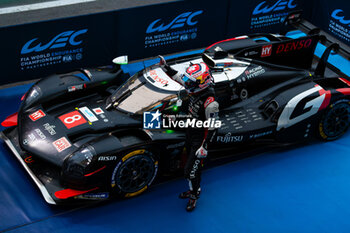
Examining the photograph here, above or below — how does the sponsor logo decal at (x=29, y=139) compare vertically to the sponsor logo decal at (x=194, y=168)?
above

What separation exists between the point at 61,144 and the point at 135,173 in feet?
3.48

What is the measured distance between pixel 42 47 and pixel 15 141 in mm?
2657

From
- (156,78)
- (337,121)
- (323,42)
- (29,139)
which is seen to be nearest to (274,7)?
(323,42)

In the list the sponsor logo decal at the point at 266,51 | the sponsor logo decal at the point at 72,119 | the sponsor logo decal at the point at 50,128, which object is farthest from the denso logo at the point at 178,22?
the sponsor logo decal at the point at 50,128

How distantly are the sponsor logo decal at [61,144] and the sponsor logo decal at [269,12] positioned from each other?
6.39 m

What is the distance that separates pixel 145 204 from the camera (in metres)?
6.38

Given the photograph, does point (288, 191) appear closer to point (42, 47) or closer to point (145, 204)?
point (145, 204)

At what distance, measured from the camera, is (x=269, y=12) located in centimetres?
1122

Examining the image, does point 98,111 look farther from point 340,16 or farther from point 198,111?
point 340,16

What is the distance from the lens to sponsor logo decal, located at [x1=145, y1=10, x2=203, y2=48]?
9969 millimetres

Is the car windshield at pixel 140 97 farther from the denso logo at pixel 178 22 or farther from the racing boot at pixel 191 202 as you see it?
the denso logo at pixel 178 22

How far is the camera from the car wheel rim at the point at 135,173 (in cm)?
611

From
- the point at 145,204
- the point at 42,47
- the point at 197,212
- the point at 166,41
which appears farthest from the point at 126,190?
the point at 166,41

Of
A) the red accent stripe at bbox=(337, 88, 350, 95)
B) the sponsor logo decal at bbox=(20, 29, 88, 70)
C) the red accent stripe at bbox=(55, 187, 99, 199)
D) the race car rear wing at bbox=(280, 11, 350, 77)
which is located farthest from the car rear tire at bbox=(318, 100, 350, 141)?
the sponsor logo decal at bbox=(20, 29, 88, 70)
